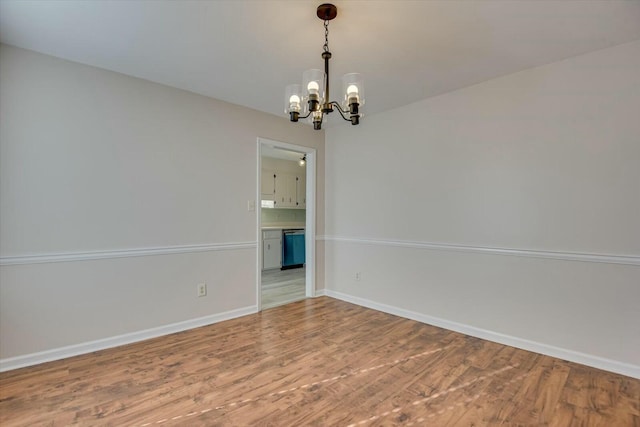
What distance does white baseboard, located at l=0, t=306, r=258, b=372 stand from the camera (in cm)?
231

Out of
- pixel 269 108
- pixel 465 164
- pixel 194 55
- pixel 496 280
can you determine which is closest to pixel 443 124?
pixel 465 164

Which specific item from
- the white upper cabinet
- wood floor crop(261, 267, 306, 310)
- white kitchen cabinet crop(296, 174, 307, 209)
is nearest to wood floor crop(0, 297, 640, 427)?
wood floor crop(261, 267, 306, 310)

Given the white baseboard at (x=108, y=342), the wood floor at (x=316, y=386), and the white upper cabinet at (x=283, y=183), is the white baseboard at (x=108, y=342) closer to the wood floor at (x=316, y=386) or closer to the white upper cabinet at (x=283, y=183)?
the wood floor at (x=316, y=386)

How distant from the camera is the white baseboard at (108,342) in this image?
90.9 inches

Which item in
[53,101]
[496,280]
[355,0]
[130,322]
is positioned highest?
[355,0]

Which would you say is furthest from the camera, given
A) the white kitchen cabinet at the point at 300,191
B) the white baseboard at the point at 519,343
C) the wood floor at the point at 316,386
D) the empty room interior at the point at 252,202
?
the white kitchen cabinet at the point at 300,191

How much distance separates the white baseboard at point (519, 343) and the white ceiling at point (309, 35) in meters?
2.38

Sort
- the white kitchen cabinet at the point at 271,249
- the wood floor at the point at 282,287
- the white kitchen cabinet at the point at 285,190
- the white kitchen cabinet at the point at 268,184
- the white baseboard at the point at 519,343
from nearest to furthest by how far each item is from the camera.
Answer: the white baseboard at the point at 519,343, the wood floor at the point at 282,287, the white kitchen cabinet at the point at 271,249, the white kitchen cabinet at the point at 268,184, the white kitchen cabinet at the point at 285,190

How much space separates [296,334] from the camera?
2.99 m

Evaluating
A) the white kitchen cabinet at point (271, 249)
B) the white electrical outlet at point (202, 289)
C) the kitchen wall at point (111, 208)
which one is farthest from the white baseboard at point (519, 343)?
the white kitchen cabinet at point (271, 249)

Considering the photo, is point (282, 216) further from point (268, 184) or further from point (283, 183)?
point (268, 184)

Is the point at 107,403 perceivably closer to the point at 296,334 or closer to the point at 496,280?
the point at 296,334

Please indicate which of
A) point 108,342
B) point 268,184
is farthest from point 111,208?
point 268,184

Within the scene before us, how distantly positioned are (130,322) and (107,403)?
991 mm
